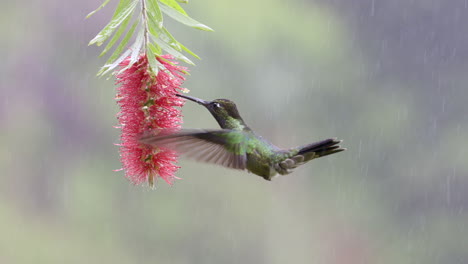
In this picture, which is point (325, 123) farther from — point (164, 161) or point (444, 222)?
point (164, 161)

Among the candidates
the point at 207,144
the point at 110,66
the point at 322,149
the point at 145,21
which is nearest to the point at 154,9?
the point at 145,21

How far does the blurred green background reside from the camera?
8945 mm

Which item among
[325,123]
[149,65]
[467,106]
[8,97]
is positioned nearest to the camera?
[149,65]

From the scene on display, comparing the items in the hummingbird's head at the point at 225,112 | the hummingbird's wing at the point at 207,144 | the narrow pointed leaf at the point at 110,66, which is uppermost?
the narrow pointed leaf at the point at 110,66

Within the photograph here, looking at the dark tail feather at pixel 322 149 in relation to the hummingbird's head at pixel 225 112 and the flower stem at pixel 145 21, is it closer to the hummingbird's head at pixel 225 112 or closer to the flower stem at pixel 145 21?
the hummingbird's head at pixel 225 112

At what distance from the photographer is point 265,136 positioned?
28.9 ft

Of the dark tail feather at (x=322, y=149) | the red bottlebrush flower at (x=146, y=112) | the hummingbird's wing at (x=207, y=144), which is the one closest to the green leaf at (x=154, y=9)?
the red bottlebrush flower at (x=146, y=112)

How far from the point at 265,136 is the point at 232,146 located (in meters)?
6.99

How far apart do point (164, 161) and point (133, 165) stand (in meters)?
0.08

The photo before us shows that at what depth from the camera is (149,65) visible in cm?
168

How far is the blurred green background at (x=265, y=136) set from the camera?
29.3ft

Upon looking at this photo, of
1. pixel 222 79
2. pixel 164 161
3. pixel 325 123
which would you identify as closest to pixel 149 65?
pixel 164 161

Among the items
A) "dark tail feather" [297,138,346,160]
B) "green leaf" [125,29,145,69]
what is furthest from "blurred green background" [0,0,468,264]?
"green leaf" [125,29,145,69]

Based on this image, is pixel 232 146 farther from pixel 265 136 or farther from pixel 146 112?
pixel 265 136
